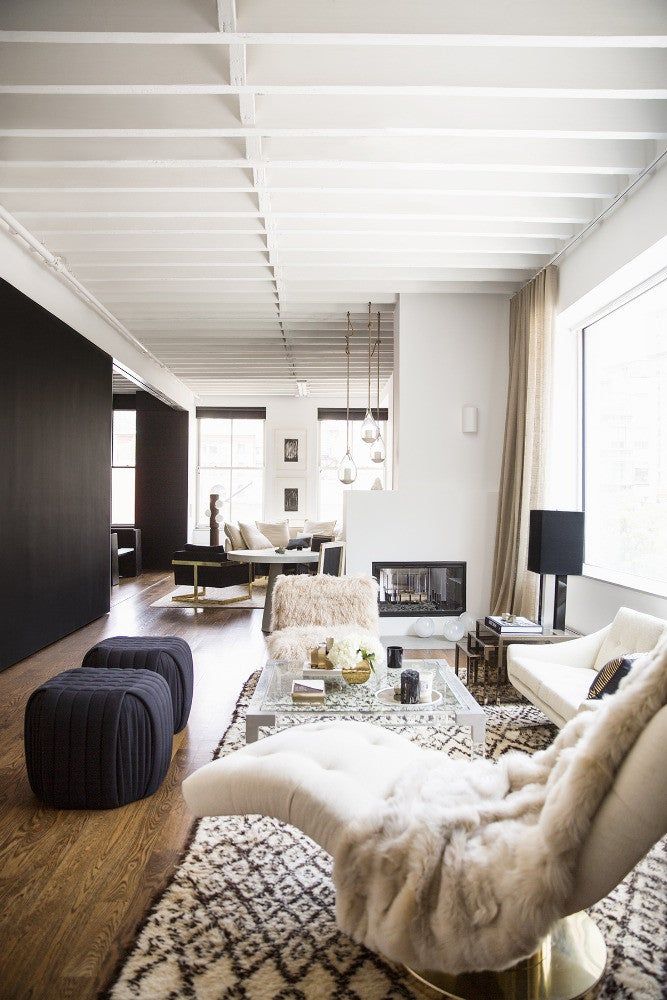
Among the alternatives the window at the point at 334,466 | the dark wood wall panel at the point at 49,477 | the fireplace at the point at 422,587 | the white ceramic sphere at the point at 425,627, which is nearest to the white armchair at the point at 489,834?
the dark wood wall panel at the point at 49,477

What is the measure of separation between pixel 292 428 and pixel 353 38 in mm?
9587

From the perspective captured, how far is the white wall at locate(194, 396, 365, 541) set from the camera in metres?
12.2

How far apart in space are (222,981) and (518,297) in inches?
216

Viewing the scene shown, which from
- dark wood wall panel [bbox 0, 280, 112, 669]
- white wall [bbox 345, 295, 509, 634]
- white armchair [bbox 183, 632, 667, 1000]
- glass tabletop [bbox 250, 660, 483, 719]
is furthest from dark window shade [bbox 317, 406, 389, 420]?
white armchair [bbox 183, 632, 667, 1000]

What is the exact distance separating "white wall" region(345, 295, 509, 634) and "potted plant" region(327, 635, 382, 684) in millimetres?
2891

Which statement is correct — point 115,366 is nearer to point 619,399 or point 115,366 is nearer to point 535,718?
point 619,399

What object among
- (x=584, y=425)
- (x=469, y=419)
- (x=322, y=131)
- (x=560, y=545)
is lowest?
(x=560, y=545)

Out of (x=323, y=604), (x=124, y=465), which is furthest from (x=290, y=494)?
(x=323, y=604)

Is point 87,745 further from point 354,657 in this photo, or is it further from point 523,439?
point 523,439

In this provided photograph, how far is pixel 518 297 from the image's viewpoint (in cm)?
593

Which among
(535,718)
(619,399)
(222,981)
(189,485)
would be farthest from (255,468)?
(222,981)

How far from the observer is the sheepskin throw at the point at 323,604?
4430 mm

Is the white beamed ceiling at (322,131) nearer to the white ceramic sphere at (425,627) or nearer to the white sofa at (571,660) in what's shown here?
the white sofa at (571,660)

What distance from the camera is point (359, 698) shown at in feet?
9.68
